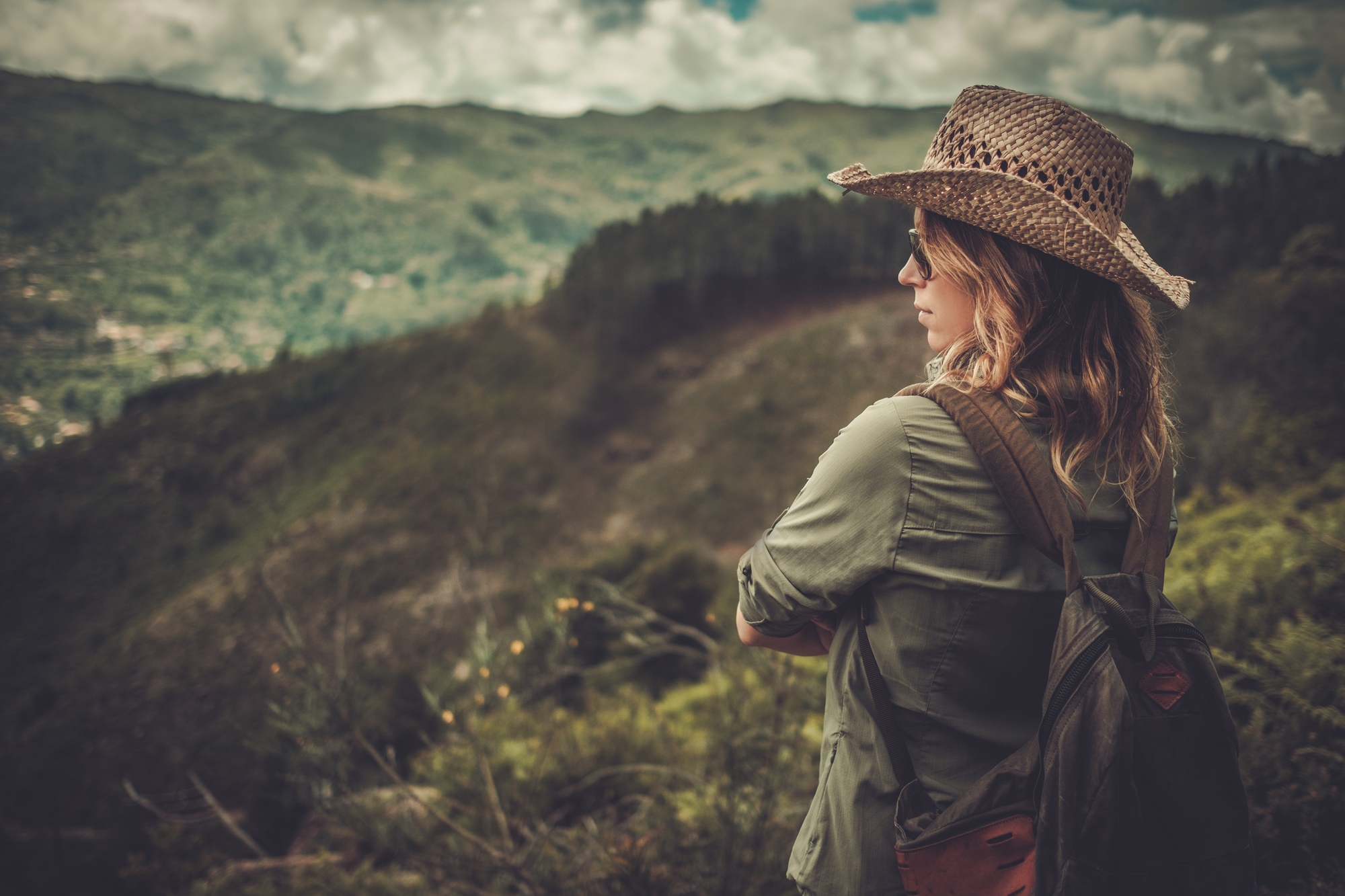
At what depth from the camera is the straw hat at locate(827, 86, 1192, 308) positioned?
124 centimetres

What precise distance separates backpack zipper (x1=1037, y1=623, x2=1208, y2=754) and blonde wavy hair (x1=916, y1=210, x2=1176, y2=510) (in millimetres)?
258

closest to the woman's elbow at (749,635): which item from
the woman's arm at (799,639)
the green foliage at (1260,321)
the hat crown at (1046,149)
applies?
the woman's arm at (799,639)

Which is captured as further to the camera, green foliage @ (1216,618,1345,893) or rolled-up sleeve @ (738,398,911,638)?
green foliage @ (1216,618,1345,893)

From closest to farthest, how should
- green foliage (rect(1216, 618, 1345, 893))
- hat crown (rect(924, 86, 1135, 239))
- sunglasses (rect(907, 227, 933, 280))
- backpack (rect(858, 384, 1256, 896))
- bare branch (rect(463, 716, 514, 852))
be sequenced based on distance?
backpack (rect(858, 384, 1256, 896)), hat crown (rect(924, 86, 1135, 239)), sunglasses (rect(907, 227, 933, 280)), green foliage (rect(1216, 618, 1345, 893)), bare branch (rect(463, 716, 514, 852))

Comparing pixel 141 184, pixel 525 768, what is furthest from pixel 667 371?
pixel 141 184

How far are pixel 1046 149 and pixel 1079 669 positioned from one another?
1.15m

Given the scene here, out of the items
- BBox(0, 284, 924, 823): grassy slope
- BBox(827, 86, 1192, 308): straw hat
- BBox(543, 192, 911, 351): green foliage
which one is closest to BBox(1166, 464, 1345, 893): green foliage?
BBox(827, 86, 1192, 308): straw hat

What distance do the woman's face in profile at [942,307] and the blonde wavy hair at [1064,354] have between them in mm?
20

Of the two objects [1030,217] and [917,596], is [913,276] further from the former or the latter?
[917,596]

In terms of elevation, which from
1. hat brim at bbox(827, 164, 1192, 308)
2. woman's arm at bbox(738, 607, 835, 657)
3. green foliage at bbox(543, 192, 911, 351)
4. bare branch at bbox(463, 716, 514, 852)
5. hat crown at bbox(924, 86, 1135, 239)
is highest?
green foliage at bbox(543, 192, 911, 351)

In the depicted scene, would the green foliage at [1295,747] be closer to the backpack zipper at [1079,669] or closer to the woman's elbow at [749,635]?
the backpack zipper at [1079,669]

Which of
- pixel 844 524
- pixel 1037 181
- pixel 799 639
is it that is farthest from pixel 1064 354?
pixel 799 639

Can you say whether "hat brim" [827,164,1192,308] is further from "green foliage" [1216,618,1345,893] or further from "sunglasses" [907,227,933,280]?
"green foliage" [1216,618,1345,893]

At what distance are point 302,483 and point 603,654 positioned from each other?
113 ft
